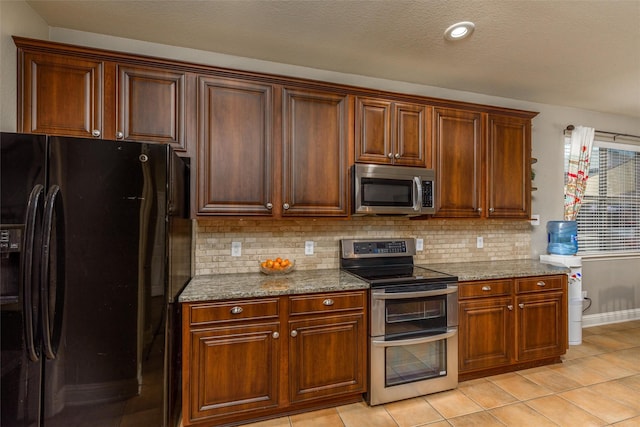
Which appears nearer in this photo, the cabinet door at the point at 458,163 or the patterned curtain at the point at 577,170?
the cabinet door at the point at 458,163

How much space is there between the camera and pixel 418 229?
10.1ft

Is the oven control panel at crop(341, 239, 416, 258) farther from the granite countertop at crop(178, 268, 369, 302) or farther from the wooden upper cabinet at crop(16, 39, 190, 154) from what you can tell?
the wooden upper cabinet at crop(16, 39, 190, 154)

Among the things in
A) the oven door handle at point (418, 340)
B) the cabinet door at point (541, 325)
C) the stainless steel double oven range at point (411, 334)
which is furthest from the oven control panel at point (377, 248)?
the cabinet door at point (541, 325)

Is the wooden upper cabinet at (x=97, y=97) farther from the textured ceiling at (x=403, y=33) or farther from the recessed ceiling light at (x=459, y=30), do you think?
the recessed ceiling light at (x=459, y=30)

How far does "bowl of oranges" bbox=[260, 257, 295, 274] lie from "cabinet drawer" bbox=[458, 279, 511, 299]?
1.36 metres

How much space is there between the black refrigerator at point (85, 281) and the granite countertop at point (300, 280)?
31cm

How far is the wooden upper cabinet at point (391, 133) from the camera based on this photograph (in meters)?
2.52

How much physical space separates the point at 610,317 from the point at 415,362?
3424 mm

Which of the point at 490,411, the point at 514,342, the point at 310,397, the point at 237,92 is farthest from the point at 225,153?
the point at 514,342

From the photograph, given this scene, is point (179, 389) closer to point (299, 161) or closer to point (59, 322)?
point (59, 322)

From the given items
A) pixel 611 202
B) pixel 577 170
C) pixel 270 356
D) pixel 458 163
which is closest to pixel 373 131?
pixel 458 163

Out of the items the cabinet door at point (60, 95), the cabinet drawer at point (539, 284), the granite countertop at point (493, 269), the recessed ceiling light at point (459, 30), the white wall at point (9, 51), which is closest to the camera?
the white wall at point (9, 51)

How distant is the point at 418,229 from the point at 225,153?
193 cm

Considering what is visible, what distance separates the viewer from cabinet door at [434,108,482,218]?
9.04 feet
